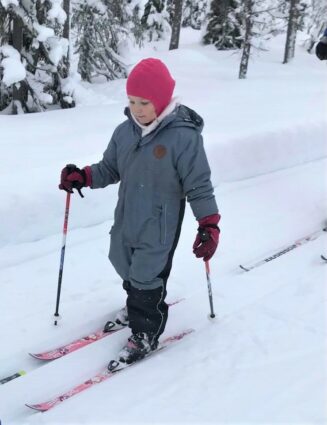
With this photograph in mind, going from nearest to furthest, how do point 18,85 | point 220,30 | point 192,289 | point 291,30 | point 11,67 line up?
point 192,289, point 11,67, point 18,85, point 291,30, point 220,30

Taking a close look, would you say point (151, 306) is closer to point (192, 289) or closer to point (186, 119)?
point (192, 289)

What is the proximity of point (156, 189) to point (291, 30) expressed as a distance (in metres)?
24.2

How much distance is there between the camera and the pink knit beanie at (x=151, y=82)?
9.34ft

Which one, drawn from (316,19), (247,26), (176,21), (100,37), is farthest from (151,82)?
(316,19)

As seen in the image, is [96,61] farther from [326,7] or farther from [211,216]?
[326,7]

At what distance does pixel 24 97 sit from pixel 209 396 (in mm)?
8769

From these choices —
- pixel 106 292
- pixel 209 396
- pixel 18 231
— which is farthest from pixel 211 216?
pixel 18 231

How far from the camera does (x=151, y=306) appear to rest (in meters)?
3.38

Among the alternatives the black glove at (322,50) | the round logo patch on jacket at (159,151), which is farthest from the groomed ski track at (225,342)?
the black glove at (322,50)

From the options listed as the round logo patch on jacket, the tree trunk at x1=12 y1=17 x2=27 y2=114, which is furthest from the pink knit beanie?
the tree trunk at x1=12 y1=17 x2=27 y2=114

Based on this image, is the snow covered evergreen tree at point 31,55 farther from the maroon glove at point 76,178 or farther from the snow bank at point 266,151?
the maroon glove at point 76,178

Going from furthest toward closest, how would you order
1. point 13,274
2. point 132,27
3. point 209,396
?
point 132,27, point 13,274, point 209,396

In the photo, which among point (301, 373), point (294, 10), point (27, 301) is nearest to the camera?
point (301, 373)

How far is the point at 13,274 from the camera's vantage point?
461 cm
